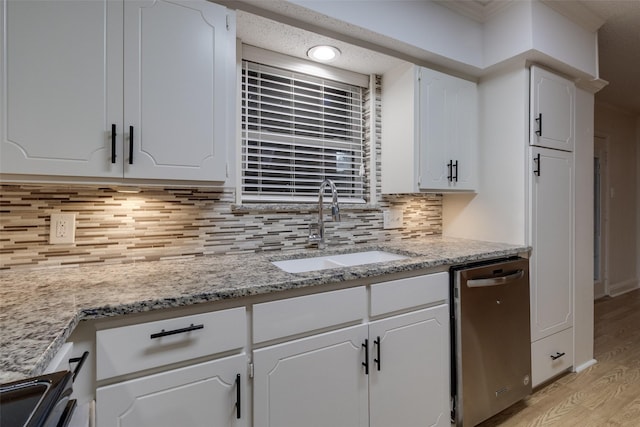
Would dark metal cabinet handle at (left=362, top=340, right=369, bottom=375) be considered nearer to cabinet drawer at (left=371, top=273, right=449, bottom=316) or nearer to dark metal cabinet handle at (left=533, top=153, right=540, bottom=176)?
cabinet drawer at (left=371, top=273, right=449, bottom=316)

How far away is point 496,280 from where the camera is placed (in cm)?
167

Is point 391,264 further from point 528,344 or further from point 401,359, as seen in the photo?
point 528,344

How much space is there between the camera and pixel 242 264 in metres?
1.45

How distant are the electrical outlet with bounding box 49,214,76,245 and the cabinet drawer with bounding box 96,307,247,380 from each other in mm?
688

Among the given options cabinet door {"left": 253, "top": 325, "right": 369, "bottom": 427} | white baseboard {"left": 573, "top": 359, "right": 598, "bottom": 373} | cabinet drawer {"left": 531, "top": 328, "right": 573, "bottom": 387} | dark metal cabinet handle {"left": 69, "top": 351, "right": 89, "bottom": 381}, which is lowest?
white baseboard {"left": 573, "top": 359, "right": 598, "bottom": 373}

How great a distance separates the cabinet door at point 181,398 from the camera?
2.97 feet

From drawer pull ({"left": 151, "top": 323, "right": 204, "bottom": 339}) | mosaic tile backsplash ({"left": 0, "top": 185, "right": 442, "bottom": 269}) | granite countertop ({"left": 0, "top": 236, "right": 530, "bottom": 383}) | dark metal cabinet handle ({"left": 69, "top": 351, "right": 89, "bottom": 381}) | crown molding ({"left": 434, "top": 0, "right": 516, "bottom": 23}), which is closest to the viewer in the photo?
granite countertop ({"left": 0, "top": 236, "right": 530, "bottom": 383})

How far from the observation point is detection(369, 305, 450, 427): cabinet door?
136 cm

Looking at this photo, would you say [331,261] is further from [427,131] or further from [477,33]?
[477,33]

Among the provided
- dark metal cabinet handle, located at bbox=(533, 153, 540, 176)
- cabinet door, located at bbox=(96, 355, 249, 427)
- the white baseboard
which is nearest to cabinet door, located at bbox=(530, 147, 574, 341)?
dark metal cabinet handle, located at bbox=(533, 153, 540, 176)

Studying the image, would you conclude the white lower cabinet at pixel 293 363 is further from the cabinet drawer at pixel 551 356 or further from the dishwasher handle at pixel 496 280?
the cabinet drawer at pixel 551 356

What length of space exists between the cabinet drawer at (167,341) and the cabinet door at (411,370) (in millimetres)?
604

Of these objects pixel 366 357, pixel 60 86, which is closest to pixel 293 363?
pixel 366 357

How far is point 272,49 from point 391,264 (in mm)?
1397
